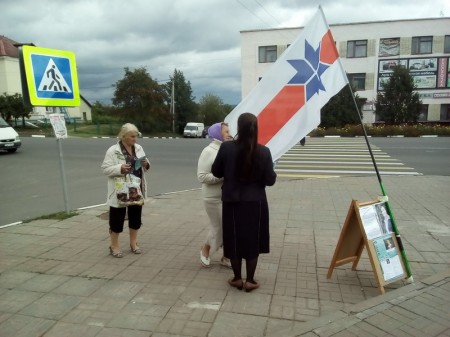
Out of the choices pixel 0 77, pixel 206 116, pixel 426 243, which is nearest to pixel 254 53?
pixel 206 116

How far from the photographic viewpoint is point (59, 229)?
6.18 m

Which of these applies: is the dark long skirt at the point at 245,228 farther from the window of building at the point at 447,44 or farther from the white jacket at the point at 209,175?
the window of building at the point at 447,44

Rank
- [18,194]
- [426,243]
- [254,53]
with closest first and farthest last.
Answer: [426,243] → [18,194] → [254,53]

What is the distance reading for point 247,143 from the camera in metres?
3.56

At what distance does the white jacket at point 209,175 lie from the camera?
414 cm

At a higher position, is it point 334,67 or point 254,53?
point 254,53

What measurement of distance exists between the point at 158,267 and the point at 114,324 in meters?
1.30

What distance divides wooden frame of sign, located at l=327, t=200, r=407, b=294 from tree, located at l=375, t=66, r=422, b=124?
36830 mm

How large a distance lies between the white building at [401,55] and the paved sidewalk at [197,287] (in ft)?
126

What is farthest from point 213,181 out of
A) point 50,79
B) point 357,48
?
point 357,48

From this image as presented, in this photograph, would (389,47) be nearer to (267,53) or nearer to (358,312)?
(267,53)

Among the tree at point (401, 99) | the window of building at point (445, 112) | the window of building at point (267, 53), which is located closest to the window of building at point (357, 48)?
the tree at point (401, 99)

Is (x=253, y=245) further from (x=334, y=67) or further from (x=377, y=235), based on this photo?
(x=334, y=67)

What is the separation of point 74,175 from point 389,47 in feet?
134
